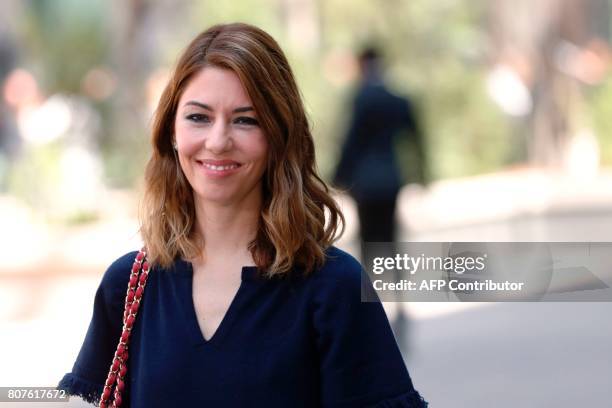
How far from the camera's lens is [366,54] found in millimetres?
7191

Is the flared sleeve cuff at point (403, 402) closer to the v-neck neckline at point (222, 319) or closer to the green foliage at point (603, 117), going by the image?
the v-neck neckline at point (222, 319)

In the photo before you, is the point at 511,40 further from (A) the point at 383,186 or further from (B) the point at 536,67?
(A) the point at 383,186

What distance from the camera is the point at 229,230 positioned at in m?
2.32

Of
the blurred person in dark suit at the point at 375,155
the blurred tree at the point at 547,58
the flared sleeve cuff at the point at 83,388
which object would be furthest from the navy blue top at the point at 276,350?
the blurred tree at the point at 547,58

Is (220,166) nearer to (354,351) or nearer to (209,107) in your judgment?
(209,107)

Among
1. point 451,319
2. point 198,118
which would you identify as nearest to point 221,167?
point 198,118

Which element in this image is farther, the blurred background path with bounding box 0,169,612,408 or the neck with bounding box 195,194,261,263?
the blurred background path with bounding box 0,169,612,408

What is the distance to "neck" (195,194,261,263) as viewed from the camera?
2.31m

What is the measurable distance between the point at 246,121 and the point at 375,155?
469 centimetres

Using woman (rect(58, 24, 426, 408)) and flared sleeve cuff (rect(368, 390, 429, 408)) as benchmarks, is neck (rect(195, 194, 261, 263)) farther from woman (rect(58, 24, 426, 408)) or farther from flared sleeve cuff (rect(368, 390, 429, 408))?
flared sleeve cuff (rect(368, 390, 429, 408))

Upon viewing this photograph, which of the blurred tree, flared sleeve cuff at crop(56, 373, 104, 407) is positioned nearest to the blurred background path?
flared sleeve cuff at crop(56, 373, 104, 407)

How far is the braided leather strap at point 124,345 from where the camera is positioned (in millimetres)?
2229

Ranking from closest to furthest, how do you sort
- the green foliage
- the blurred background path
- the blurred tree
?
the blurred background path → the green foliage → the blurred tree

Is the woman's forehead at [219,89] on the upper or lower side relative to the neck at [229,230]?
upper
